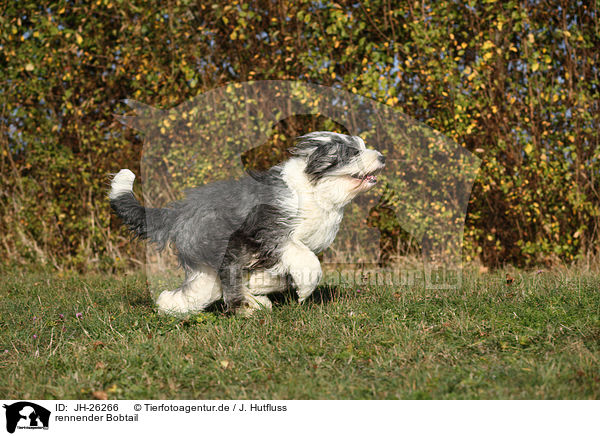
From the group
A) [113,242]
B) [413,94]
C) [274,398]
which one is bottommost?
[274,398]

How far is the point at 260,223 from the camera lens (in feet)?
13.1

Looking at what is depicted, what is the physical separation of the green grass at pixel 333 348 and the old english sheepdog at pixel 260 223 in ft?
0.83

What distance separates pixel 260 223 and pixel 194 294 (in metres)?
0.74

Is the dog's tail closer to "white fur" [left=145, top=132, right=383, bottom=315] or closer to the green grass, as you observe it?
"white fur" [left=145, top=132, right=383, bottom=315]

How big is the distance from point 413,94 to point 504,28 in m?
1.28

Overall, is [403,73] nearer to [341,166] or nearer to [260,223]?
[341,166]

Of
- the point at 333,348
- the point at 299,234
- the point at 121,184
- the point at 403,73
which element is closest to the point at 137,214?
the point at 121,184

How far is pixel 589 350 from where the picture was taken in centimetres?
329

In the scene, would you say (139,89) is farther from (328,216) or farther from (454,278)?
(454,278)

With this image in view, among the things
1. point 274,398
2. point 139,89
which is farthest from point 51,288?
point 274,398

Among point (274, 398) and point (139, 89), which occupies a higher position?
point (139, 89)
